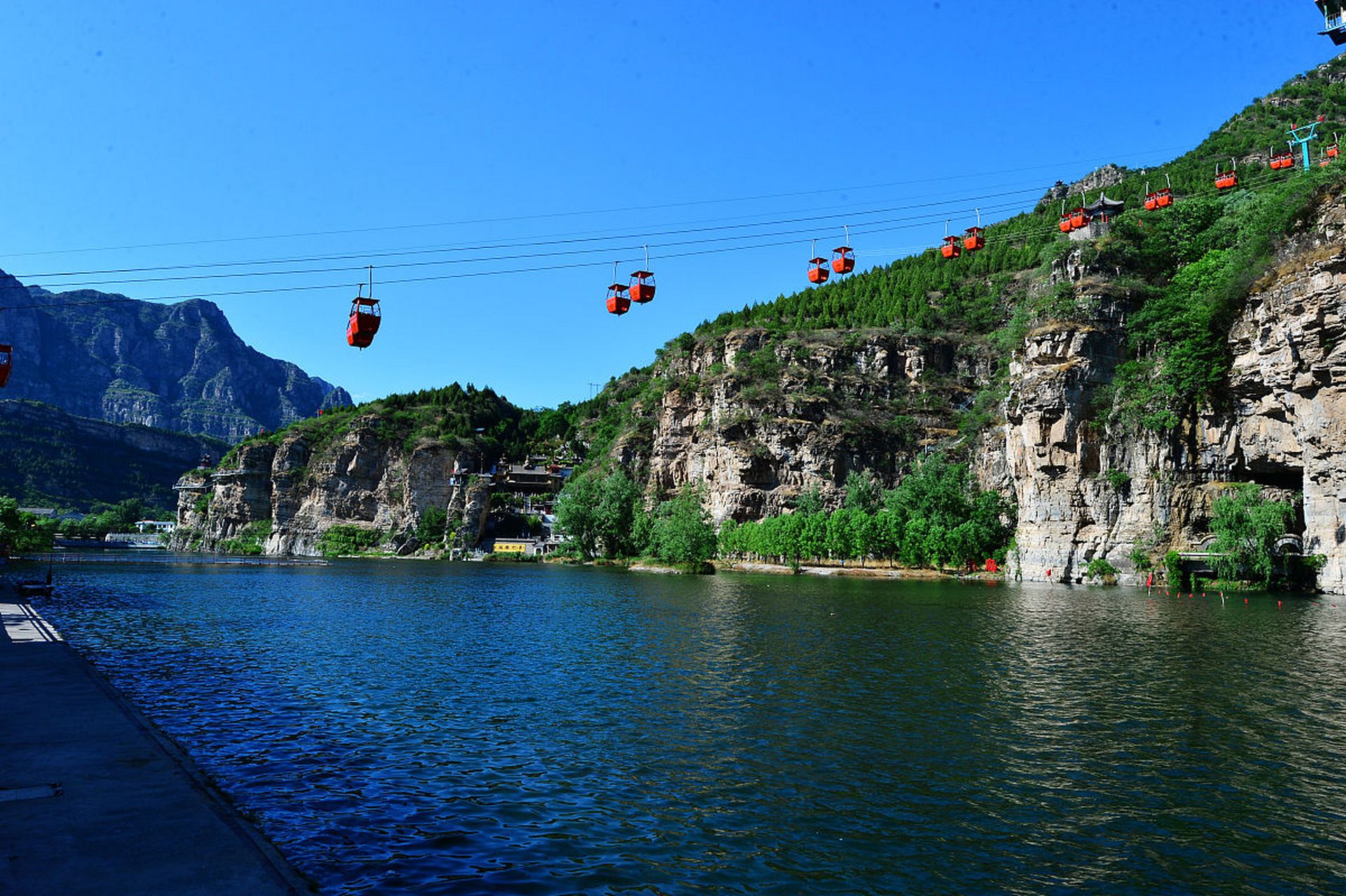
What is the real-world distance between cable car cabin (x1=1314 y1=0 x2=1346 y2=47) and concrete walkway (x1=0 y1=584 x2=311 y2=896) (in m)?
76.4

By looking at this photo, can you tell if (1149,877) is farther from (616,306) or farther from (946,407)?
(946,407)

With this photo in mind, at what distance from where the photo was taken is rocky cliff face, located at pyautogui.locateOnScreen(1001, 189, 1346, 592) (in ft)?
202

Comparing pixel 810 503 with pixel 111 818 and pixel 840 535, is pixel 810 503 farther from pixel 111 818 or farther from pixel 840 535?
pixel 111 818

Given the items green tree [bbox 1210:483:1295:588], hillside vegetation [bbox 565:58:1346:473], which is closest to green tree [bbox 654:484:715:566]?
hillside vegetation [bbox 565:58:1346:473]

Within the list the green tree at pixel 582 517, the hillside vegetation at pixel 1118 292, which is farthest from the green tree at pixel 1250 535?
the green tree at pixel 582 517

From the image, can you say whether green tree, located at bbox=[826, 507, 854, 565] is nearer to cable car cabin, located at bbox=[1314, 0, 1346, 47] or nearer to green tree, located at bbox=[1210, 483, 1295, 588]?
green tree, located at bbox=[1210, 483, 1295, 588]

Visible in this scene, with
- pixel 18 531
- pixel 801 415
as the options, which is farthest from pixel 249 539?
pixel 801 415

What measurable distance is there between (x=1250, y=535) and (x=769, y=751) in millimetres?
66325

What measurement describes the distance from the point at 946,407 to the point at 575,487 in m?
63.4

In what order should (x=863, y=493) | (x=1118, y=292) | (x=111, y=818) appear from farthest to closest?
1. (x=863, y=493)
2. (x=1118, y=292)
3. (x=111, y=818)

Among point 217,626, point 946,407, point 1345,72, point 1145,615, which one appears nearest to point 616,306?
point 217,626

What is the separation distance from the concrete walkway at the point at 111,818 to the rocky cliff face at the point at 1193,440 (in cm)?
7466

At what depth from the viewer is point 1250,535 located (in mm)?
65125

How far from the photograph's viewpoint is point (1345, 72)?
150 metres
